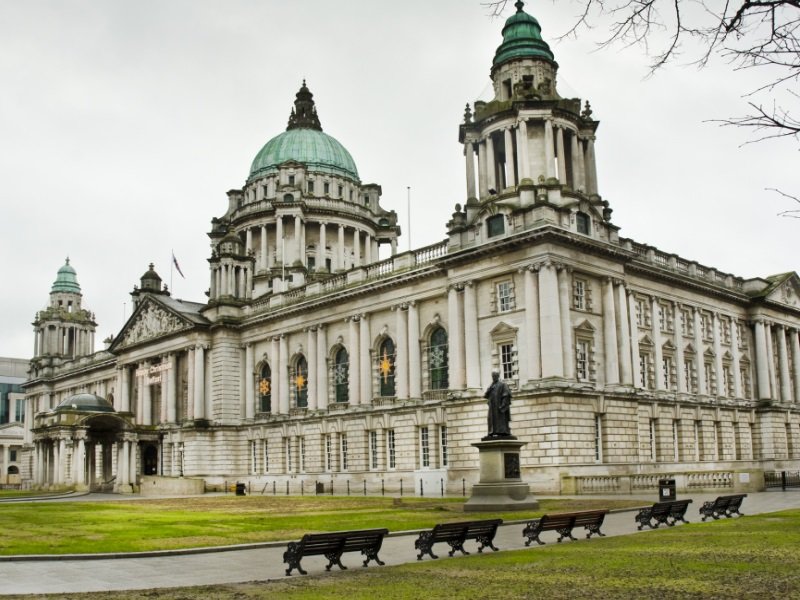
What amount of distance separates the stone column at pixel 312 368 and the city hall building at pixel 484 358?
11.7 inches

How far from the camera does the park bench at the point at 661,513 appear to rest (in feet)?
77.2

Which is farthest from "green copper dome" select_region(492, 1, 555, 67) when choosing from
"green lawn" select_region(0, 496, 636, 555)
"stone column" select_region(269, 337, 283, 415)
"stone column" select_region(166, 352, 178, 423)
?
"stone column" select_region(166, 352, 178, 423)

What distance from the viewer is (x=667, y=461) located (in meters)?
54.2

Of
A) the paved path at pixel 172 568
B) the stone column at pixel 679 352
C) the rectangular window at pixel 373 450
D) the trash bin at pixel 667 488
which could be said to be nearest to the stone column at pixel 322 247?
the rectangular window at pixel 373 450

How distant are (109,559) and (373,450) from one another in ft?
129

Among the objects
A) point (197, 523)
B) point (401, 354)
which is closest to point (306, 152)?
point (401, 354)

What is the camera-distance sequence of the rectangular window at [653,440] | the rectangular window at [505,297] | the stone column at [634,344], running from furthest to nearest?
the rectangular window at [653,440] < the stone column at [634,344] < the rectangular window at [505,297]

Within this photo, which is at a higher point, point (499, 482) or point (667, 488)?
point (499, 482)

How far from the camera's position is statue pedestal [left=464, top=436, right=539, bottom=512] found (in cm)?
3223

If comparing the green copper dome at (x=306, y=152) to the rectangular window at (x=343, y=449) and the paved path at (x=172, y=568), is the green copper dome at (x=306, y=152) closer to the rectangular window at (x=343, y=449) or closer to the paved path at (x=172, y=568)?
the rectangular window at (x=343, y=449)

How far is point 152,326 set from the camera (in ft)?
256

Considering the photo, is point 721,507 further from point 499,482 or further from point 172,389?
point 172,389

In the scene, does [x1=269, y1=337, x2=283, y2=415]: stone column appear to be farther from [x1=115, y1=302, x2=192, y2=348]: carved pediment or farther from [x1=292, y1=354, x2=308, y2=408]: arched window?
[x1=115, y1=302, x2=192, y2=348]: carved pediment

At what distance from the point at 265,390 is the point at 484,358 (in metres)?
25.8
